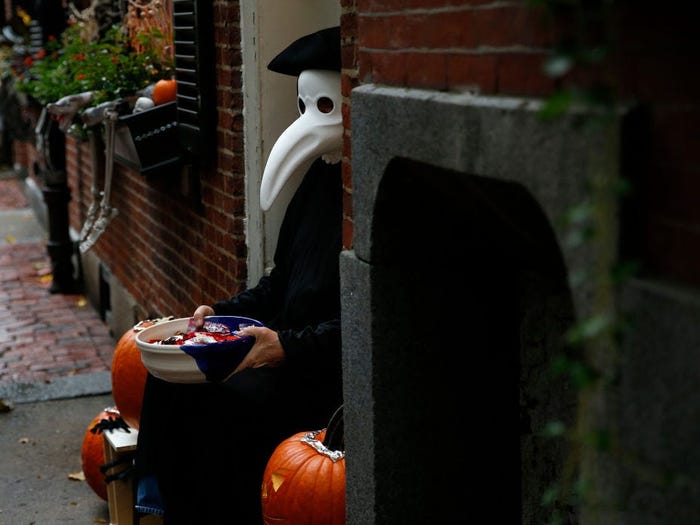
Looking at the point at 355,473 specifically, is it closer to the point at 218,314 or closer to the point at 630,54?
the point at 218,314

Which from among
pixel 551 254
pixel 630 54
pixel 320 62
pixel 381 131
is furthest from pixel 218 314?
pixel 630 54

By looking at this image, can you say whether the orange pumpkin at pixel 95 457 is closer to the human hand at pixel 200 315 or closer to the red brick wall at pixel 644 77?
the human hand at pixel 200 315

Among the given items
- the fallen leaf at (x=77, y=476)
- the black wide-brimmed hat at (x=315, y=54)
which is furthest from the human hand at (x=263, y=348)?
the fallen leaf at (x=77, y=476)

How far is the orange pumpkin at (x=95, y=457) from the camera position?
513 cm

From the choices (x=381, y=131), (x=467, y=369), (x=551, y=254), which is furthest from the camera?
(x=467, y=369)

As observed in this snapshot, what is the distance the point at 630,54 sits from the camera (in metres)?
1.89

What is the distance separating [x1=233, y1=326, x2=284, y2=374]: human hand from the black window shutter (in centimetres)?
145

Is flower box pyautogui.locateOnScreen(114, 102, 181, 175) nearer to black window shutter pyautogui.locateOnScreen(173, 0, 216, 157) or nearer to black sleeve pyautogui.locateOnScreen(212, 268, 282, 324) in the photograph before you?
black window shutter pyautogui.locateOnScreen(173, 0, 216, 157)

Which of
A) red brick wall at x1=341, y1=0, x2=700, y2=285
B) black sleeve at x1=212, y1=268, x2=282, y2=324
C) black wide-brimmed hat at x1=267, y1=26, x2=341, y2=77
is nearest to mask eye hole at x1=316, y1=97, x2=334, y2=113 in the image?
black wide-brimmed hat at x1=267, y1=26, x2=341, y2=77

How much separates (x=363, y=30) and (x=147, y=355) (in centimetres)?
147

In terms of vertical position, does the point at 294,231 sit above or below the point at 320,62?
below

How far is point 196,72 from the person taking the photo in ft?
17.1

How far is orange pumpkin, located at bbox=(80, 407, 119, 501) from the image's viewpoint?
202 inches

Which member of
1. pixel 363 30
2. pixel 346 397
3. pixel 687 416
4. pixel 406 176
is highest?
pixel 363 30
